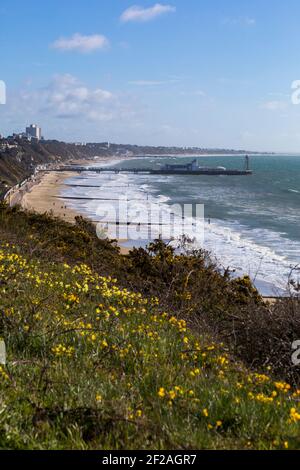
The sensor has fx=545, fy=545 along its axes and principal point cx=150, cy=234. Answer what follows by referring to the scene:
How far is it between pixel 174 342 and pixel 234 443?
2.27 metres

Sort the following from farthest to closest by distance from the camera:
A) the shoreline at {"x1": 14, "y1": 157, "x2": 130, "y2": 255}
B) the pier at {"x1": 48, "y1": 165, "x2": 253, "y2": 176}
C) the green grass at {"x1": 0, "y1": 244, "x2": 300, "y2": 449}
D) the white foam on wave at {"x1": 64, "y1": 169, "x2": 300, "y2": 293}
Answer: the pier at {"x1": 48, "y1": 165, "x2": 253, "y2": 176}
the shoreline at {"x1": 14, "y1": 157, "x2": 130, "y2": 255}
the white foam on wave at {"x1": 64, "y1": 169, "x2": 300, "y2": 293}
the green grass at {"x1": 0, "y1": 244, "x2": 300, "y2": 449}

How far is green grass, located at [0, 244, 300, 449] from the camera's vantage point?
138 inches

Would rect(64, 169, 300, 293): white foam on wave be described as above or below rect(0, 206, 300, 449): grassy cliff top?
below

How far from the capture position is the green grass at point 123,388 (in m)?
3.50

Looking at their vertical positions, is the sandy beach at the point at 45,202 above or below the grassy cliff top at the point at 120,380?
below

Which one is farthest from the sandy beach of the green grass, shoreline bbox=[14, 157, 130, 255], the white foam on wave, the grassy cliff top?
the green grass

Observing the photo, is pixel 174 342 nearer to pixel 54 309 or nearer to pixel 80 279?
pixel 54 309

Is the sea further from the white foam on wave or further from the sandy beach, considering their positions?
the sandy beach

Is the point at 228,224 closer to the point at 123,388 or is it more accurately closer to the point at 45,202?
the point at 45,202

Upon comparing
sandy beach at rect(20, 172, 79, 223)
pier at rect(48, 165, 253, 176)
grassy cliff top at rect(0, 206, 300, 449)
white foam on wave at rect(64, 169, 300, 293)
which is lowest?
white foam on wave at rect(64, 169, 300, 293)

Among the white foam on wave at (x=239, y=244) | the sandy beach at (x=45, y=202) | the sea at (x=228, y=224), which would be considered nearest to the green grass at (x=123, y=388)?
the sea at (x=228, y=224)

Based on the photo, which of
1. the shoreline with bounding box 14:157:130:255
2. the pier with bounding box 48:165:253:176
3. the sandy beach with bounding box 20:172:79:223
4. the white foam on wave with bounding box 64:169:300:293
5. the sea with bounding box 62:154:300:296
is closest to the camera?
the white foam on wave with bounding box 64:169:300:293

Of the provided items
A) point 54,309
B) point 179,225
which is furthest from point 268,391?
point 179,225

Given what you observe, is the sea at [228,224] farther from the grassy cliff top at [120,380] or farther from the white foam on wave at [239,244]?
the grassy cliff top at [120,380]
